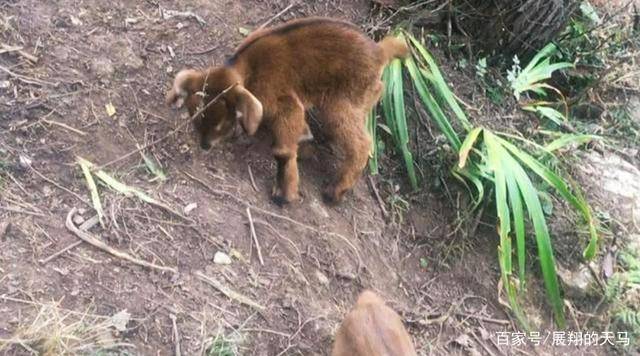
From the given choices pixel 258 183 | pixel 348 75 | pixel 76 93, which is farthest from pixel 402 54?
pixel 76 93

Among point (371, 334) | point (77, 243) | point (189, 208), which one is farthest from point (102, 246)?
point (371, 334)

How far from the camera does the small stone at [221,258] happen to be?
4508mm

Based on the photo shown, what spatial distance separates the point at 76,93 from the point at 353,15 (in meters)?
2.22

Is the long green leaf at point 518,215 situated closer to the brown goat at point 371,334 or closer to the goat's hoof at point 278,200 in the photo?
the brown goat at point 371,334

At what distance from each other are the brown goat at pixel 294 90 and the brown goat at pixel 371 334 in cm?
110

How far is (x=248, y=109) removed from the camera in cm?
465

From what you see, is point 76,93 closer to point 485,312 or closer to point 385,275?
point 385,275

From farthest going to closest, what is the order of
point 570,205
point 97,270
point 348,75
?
point 570,205, point 348,75, point 97,270

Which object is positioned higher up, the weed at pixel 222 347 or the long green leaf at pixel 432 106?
the long green leaf at pixel 432 106

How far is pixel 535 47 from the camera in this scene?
6.53 metres

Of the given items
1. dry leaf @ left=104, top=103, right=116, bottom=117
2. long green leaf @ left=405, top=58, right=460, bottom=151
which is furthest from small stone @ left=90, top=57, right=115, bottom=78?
long green leaf @ left=405, top=58, right=460, bottom=151

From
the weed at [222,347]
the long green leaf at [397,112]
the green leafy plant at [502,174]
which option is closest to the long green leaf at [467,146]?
the green leafy plant at [502,174]

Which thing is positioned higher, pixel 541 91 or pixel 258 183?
pixel 541 91

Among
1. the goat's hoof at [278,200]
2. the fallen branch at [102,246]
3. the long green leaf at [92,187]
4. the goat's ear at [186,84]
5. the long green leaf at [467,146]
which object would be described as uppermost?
the long green leaf at [467,146]
